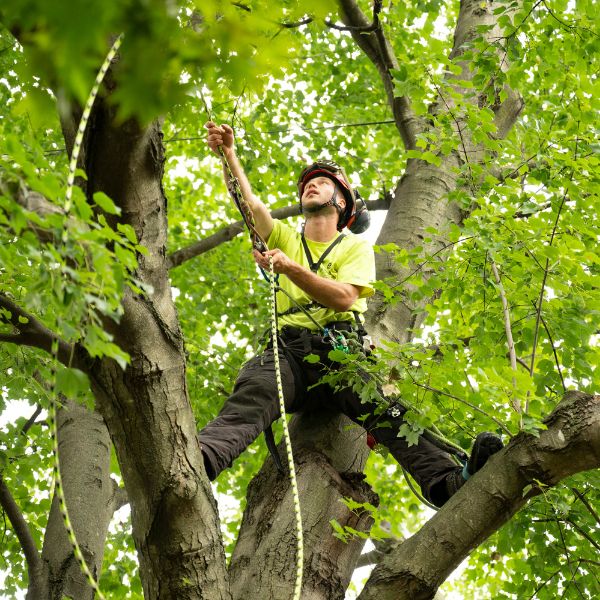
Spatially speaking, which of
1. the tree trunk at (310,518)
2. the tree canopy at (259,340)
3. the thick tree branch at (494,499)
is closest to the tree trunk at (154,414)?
the tree canopy at (259,340)

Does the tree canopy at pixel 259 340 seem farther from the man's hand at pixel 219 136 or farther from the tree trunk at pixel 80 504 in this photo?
the man's hand at pixel 219 136

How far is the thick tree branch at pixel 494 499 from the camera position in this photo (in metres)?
2.93

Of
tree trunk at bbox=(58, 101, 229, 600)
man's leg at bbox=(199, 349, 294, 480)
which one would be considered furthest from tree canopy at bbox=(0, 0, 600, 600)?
man's leg at bbox=(199, 349, 294, 480)

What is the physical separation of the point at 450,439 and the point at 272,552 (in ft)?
3.36

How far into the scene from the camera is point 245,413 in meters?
3.50

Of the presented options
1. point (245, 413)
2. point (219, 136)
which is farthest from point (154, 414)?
point (219, 136)

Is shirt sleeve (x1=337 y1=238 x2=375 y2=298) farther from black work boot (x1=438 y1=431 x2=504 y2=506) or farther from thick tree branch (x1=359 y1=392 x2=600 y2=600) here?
thick tree branch (x1=359 y1=392 x2=600 y2=600)

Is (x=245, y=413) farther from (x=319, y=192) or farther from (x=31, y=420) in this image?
(x=31, y=420)

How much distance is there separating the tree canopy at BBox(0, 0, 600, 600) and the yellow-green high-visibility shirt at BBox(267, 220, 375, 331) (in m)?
0.16

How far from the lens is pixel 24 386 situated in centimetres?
Answer: 452

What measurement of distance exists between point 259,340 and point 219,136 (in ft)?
3.89

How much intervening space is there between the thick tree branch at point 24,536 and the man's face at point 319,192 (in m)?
2.00

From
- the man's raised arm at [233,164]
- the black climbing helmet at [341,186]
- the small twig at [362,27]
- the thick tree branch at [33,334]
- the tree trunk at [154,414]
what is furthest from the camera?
the small twig at [362,27]

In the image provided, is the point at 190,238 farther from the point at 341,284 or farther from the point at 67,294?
the point at 67,294
